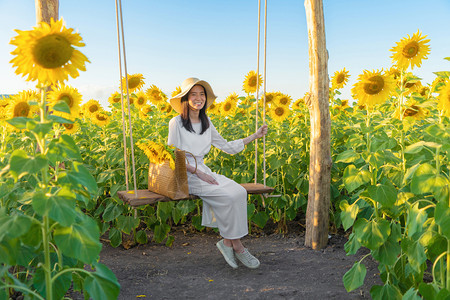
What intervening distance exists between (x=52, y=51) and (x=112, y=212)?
2.75 m

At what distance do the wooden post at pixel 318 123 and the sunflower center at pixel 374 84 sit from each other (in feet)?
3.05

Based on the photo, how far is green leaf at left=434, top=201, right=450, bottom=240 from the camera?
229cm

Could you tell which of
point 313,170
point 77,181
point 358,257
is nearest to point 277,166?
point 313,170

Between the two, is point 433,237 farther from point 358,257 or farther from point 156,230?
point 156,230

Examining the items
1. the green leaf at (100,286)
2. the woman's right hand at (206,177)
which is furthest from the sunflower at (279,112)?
the green leaf at (100,286)

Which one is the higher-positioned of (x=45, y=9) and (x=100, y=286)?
(x=45, y=9)

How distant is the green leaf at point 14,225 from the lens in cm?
199

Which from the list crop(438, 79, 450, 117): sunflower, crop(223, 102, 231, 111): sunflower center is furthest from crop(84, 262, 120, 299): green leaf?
crop(223, 102, 231, 111): sunflower center

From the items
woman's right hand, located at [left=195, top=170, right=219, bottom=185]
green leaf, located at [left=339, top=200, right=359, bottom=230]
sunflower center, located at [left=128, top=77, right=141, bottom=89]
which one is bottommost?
green leaf, located at [left=339, top=200, right=359, bottom=230]

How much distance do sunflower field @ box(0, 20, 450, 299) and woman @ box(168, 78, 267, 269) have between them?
50 centimetres

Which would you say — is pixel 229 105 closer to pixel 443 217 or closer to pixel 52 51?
pixel 52 51

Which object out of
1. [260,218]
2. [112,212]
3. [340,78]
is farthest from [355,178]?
[340,78]

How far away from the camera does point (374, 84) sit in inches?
143

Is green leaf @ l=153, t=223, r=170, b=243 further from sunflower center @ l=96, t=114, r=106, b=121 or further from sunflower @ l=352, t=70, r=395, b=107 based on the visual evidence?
sunflower @ l=352, t=70, r=395, b=107
